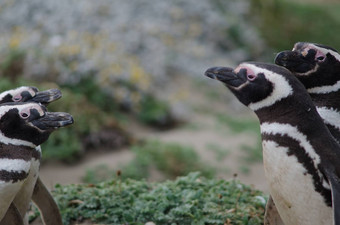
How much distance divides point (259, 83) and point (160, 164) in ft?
13.8

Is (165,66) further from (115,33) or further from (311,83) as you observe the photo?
(311,83)

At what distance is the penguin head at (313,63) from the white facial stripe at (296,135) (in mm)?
406

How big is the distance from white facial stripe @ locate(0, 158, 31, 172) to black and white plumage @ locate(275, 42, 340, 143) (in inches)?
54.5

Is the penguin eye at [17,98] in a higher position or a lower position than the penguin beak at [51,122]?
higher

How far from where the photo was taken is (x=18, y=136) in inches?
110

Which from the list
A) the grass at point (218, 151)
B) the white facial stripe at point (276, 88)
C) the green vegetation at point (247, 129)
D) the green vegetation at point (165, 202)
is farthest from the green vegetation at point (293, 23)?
the white facial stripe at point (276, 88)

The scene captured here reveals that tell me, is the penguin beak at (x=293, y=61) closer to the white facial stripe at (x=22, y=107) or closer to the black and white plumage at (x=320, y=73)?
the black and white plumage at (x=320, y=73)

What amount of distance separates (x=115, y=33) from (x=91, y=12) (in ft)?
1.80

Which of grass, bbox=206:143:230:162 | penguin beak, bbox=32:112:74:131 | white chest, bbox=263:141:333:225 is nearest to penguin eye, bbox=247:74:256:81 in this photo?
white chest, bbox=263:141:333:225

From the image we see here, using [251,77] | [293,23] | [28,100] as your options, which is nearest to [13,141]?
[28,100]

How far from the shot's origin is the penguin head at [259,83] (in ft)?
8.81

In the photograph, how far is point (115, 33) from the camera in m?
9.48

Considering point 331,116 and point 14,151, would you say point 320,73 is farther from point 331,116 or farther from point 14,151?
point 14,151

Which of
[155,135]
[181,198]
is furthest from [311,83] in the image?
[155,135]
